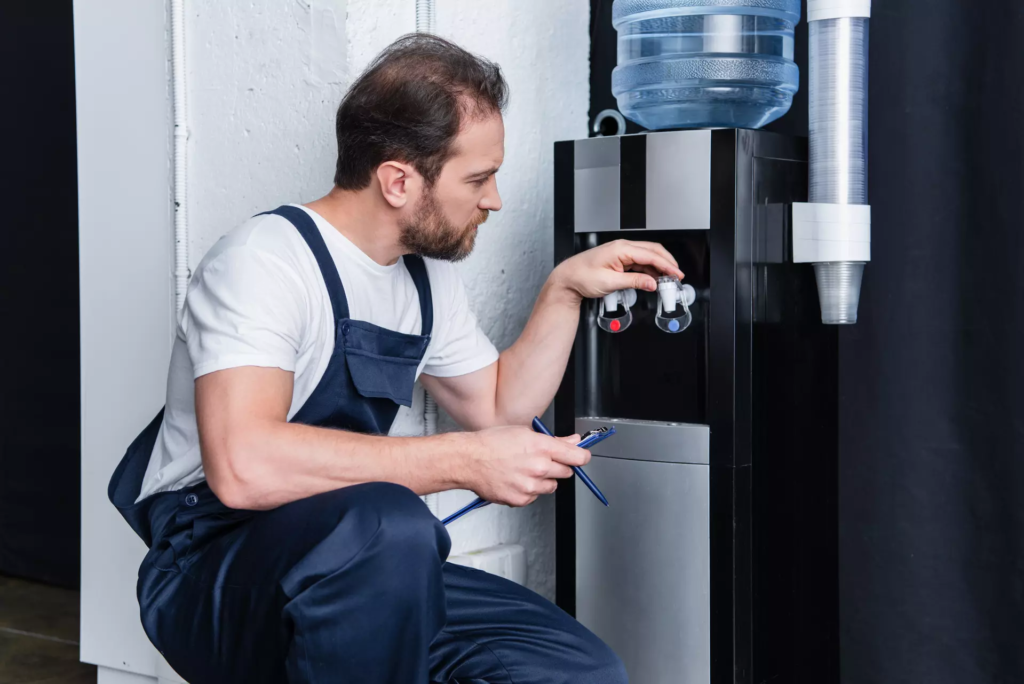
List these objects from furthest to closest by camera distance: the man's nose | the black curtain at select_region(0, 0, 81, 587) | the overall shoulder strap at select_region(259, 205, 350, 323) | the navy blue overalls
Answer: the black curtain at select_region(0, 0, 81, 587) < the man's nose < the overall shoulder strap at select_region(259, 205, 350, 323) < the navy blue overalls

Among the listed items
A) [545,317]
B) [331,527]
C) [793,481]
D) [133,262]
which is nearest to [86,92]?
[133,262]

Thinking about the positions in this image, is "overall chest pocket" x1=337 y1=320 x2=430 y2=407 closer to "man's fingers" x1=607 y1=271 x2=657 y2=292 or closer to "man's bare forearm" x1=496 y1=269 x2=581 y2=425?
"man's bare forearm" x1=496 y1=269 x2=581 y2=425

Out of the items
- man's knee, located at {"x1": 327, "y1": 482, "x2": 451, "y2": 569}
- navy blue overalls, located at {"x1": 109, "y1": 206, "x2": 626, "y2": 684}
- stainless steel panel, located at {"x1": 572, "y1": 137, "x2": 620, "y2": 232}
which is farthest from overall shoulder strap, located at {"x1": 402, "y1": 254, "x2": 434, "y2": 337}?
man's knee, located at {"x1": 327, "y1": 482, "x2": 451, "y2": 569}

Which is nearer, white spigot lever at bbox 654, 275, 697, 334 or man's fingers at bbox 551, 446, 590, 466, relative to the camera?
man's fingers at bbox 551, 446, 590, 466

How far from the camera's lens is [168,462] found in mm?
1483

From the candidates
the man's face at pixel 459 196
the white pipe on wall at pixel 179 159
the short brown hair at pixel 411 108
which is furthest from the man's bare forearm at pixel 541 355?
the white pipe on wall at pixel 179 159

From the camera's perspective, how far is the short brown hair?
4.94 feet

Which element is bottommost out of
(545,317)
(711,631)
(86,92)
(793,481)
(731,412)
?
(711,631)

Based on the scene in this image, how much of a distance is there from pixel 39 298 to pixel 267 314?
196cm

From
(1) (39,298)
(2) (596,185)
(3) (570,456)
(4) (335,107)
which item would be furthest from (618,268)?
(1) (39,298)

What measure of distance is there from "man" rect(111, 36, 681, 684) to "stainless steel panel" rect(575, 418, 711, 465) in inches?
4.8

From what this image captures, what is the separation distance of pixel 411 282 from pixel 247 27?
23.5 inches

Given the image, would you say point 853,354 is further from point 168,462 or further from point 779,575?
point 168,462

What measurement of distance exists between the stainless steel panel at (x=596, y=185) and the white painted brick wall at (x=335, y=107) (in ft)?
0.92
